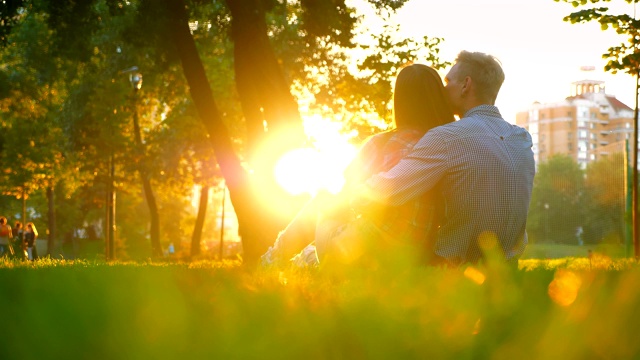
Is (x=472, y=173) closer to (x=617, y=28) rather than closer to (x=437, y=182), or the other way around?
(x=437, y=182)

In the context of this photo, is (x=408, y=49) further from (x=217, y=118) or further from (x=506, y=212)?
(x=506, y=212)

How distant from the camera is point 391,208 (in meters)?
4.99

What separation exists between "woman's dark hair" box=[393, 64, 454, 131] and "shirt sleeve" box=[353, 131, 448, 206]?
0.41 metres

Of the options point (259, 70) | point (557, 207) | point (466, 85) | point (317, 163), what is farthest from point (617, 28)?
point (557, 207)

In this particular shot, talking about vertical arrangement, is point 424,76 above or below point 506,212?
above

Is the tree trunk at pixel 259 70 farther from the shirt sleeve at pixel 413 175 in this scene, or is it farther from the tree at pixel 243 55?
the shirt sleeve at pixel 413 175

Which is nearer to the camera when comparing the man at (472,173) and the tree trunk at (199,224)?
the man at (472,173)

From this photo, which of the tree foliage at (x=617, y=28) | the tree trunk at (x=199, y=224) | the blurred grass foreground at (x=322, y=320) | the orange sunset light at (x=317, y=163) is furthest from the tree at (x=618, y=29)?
the tree trunk at (x=199, y=224)

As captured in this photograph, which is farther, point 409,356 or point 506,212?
point 506,212

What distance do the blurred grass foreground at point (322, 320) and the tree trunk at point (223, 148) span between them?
13.5 m

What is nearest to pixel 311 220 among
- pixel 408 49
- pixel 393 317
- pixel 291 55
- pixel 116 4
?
pixel 393 317

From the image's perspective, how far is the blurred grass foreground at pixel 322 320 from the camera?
247 centimetres

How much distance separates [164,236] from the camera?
266 feet

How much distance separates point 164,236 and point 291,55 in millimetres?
50466
